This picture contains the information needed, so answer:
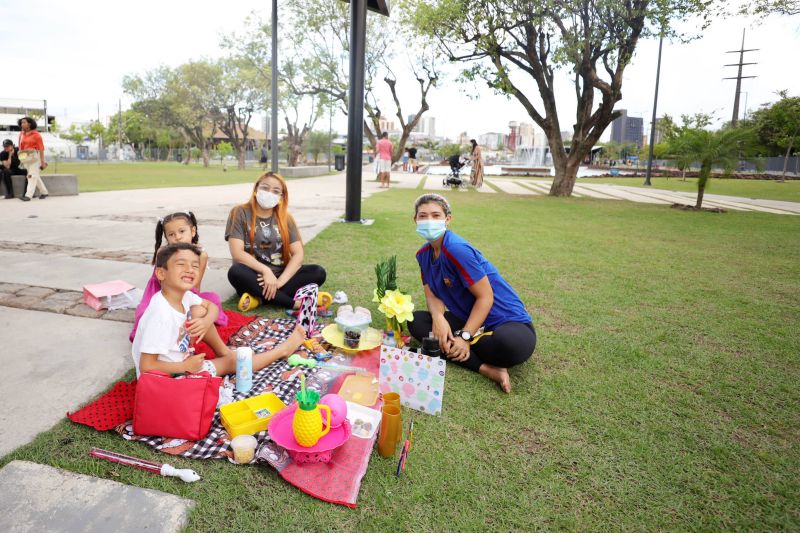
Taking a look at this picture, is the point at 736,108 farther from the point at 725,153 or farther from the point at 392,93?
the point at 725,153

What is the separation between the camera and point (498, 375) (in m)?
3.18

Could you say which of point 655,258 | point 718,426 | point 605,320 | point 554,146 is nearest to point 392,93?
point 554,146

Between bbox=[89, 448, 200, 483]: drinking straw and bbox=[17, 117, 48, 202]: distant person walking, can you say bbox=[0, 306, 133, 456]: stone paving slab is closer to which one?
bbox=[89, 448, 200, 483]: drinking straw

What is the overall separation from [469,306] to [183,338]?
→ 6.26 ft

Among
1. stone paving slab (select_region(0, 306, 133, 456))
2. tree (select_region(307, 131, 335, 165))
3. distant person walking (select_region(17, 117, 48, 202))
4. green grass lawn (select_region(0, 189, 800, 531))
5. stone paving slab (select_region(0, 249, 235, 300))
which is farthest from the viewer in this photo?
tree (select_region(307, 131, 335, 165))

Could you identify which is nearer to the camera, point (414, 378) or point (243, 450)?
point (243, 450)

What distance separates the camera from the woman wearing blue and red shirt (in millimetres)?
3211

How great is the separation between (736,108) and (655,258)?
4462 cm

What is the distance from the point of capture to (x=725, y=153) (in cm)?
1327

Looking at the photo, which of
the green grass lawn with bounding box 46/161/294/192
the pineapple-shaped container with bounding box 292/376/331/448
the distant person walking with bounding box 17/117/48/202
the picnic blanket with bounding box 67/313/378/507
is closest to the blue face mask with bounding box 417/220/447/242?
the picnic blanket with bounding box 67/313/378/507

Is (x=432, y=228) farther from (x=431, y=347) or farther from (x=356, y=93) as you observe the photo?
(x=356, y=93)

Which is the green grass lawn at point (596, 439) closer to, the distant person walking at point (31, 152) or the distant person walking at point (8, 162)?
the distant person walking at point (31, 152)

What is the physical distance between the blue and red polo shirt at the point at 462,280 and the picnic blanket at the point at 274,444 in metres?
0.98

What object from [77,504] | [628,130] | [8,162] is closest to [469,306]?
[77,504]
